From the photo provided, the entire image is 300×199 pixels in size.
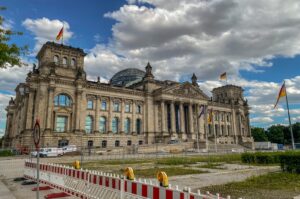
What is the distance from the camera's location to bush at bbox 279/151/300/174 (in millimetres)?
15897

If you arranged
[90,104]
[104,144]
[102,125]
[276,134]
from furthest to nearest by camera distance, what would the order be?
[276,134] → [102,125] → [90,104] → [104,144]

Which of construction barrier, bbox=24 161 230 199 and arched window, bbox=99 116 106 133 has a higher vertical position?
arched window, bbox=99 116 106 133

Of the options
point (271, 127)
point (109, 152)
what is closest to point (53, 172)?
point (109, 152)

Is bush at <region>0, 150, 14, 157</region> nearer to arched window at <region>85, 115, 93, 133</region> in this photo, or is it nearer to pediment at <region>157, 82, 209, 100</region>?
arched window at <region>85, 115, 93, 133</region>

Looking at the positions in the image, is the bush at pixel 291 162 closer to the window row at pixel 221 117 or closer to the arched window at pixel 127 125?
the arched window at pixel 127 125

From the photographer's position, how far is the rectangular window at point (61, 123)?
178 ft

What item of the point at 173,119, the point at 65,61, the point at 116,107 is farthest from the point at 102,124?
the point at 173,119

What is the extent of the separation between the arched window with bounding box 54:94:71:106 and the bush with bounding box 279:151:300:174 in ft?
159

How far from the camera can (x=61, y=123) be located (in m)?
54.7

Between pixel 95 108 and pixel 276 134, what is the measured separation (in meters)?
97.0

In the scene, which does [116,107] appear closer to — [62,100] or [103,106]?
[103,106]

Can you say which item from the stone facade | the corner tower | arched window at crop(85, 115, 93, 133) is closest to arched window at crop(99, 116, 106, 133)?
the stone facade

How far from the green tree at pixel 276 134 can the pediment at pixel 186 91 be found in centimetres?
5716

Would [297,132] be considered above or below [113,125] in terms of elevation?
below
